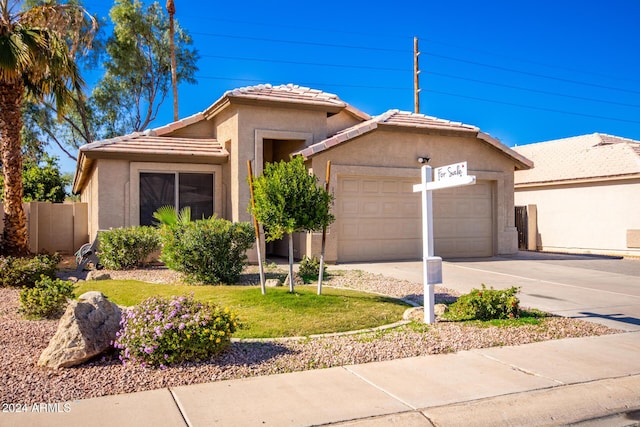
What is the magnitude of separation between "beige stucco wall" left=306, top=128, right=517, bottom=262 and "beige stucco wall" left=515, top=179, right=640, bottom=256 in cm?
460

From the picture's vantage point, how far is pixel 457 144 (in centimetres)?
1675

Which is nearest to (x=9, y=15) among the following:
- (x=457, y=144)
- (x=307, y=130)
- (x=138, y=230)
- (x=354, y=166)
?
(x=138, y=230)

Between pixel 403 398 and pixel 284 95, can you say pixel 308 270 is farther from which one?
pixel 403 398

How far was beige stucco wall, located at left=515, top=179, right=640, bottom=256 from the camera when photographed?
19.1 m

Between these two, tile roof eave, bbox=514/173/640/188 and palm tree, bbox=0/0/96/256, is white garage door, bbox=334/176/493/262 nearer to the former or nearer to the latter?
tile roof eave, bbox=514/173/640/188

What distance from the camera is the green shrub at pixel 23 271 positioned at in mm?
10828

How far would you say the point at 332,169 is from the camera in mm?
14711

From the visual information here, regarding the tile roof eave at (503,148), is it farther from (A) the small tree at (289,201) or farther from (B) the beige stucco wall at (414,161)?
(A) the small tree at (289,201)

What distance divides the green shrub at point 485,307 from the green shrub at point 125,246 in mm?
7893

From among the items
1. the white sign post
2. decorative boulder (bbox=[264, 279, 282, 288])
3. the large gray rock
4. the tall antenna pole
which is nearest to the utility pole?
the tall antenna pole

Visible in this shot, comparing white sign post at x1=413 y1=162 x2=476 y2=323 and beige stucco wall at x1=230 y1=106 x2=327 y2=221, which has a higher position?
beige stucco wall at x1=230 y1=106 x2=327 y2=221

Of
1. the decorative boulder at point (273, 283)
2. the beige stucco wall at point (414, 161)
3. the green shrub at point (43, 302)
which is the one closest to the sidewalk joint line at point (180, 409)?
the green shrub at point (43, 302)

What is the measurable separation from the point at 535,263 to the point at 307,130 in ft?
25.1

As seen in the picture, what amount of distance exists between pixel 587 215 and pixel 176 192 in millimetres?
15188
